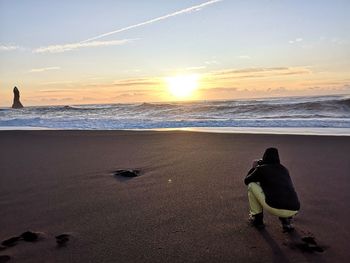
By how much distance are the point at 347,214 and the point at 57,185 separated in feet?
14.9

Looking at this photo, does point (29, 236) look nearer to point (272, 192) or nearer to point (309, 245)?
point (272, 192)

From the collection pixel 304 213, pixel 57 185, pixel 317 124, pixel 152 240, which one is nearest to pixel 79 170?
pixel 57 185

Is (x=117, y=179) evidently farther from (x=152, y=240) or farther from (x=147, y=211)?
→ (x=152, y=240)

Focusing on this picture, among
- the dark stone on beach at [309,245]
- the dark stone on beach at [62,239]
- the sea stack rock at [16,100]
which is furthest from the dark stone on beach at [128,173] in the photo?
the sea stack rock at [16,100]

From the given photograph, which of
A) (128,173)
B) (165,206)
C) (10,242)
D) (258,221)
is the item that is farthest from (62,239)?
(128,173)

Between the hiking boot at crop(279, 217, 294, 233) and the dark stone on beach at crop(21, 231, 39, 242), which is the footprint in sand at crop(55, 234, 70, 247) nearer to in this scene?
the dark stone on beach at crop(21, 231, 39, 242)

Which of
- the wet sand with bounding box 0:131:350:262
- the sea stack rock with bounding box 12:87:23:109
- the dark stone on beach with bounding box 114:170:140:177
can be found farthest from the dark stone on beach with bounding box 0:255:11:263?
the sea stack rock with bounding box 12:87:23:109

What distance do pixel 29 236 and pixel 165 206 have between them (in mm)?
1791

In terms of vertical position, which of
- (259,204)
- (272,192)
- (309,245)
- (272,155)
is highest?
(272,155)

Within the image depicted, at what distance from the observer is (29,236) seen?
4.32 m

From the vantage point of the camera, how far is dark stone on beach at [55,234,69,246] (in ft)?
13.6

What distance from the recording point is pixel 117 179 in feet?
23.1

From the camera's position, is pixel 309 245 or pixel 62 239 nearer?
pixel 309 245

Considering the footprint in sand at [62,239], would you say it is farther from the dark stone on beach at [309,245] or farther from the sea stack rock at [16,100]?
the sea stack rock at [16,100]
